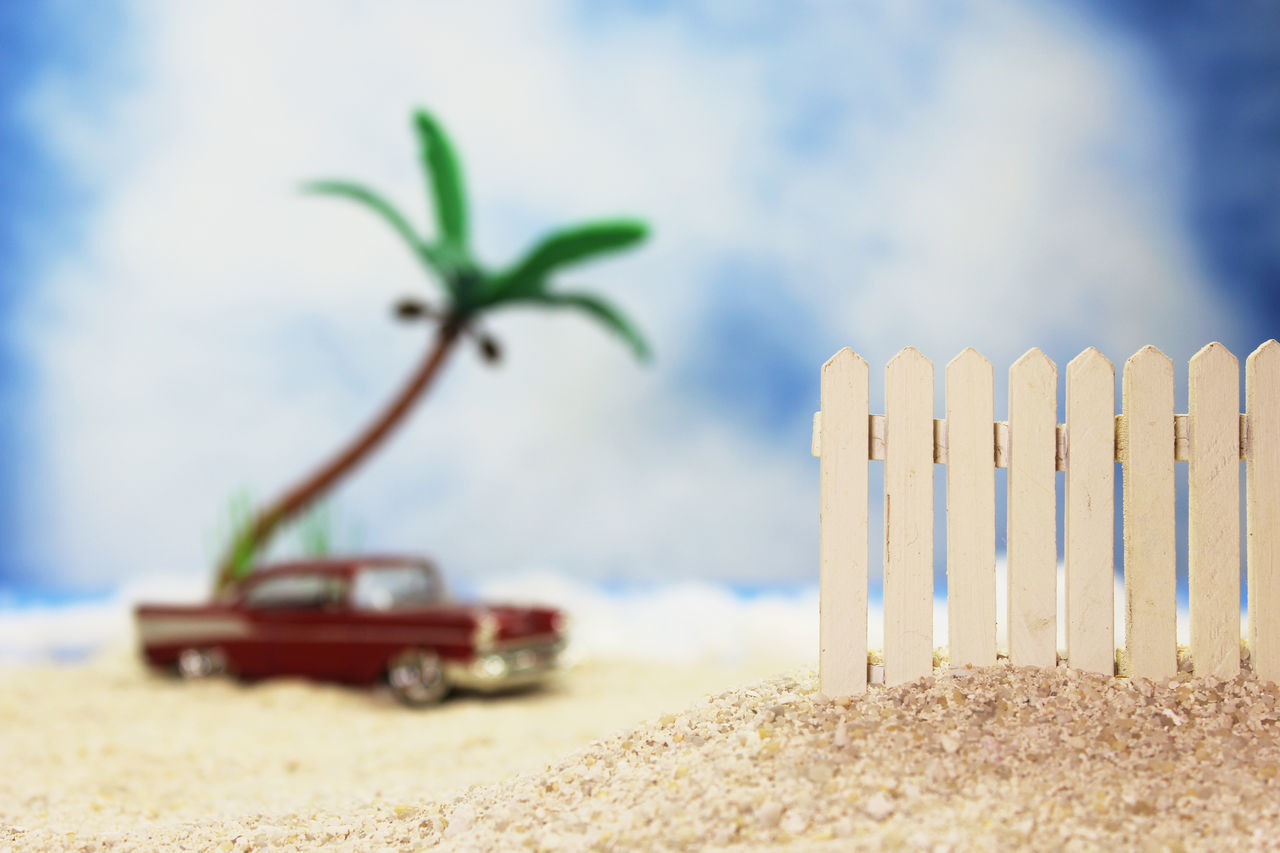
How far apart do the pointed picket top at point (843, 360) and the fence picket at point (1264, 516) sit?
1623 mm

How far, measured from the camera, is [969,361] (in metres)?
3.87

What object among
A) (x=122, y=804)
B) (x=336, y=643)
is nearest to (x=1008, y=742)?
(x=122, y=804)

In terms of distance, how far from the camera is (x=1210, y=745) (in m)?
3.47

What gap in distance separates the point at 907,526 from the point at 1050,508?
1.88 ft

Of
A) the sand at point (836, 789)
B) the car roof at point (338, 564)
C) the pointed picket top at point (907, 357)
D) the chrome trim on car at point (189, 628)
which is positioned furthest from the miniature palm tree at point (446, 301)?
the pointed picket top at point (907, 357)

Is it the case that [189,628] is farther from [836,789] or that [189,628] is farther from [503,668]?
[836,789]

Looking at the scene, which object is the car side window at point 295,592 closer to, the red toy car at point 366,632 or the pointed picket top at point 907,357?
the red toy car at point 366,632

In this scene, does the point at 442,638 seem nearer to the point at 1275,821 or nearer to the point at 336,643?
the point at 336,643

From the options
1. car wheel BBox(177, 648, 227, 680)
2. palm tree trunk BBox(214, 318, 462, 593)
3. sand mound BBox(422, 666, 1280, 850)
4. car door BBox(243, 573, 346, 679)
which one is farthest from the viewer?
palm tree trunk BBox(214, 318, 462, 593)

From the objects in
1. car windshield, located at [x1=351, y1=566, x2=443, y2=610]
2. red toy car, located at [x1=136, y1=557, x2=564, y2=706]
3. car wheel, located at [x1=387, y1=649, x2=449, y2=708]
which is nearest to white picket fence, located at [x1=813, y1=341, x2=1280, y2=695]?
red toy car, located at [x1=136, y1=557, x2=564, y2=706]

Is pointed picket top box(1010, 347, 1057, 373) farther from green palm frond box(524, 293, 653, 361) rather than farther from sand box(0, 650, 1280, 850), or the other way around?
green palm frond box(524, 293, 653, 361)

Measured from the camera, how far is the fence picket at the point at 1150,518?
389 cm

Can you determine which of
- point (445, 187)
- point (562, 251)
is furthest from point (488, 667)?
point (445, 187)

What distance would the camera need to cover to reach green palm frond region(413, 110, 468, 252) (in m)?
14.3
